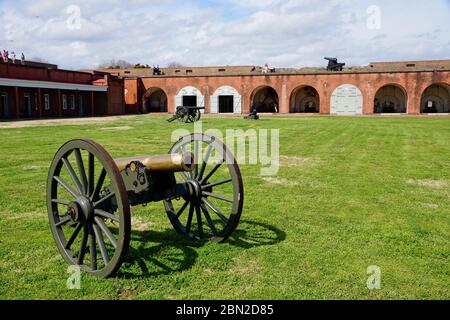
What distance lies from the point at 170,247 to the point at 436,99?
3873cm

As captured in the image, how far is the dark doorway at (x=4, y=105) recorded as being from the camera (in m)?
29.0

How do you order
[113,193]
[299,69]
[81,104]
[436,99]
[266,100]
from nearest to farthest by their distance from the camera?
1. [113,193]
2. [81,104]
3. [436,99]
4. [299,69]
5. [266,100]

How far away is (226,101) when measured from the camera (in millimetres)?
40438

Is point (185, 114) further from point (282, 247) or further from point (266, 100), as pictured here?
point (282, 247)

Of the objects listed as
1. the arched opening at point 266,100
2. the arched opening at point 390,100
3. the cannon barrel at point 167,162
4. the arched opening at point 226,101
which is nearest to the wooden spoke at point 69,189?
the cannon barrel at point 167,162

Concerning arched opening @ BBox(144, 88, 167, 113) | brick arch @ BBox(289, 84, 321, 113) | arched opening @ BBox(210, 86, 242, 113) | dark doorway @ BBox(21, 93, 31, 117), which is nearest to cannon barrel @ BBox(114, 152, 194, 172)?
dark doorway @ BBox(21, 93, 31, 117)

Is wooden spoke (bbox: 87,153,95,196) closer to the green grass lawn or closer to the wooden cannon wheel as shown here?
the wooden cannon wheel

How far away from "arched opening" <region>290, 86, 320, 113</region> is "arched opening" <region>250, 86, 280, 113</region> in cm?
195

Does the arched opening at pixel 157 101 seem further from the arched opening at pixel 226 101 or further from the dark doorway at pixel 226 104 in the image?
the dark doorway at pixel 226 104

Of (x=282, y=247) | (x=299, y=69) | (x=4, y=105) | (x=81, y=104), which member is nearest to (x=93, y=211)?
(x=282, y=247)

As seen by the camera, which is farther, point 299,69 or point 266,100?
point 266,100

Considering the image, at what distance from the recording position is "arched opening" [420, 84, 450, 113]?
122 feet

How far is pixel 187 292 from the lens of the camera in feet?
11.1
